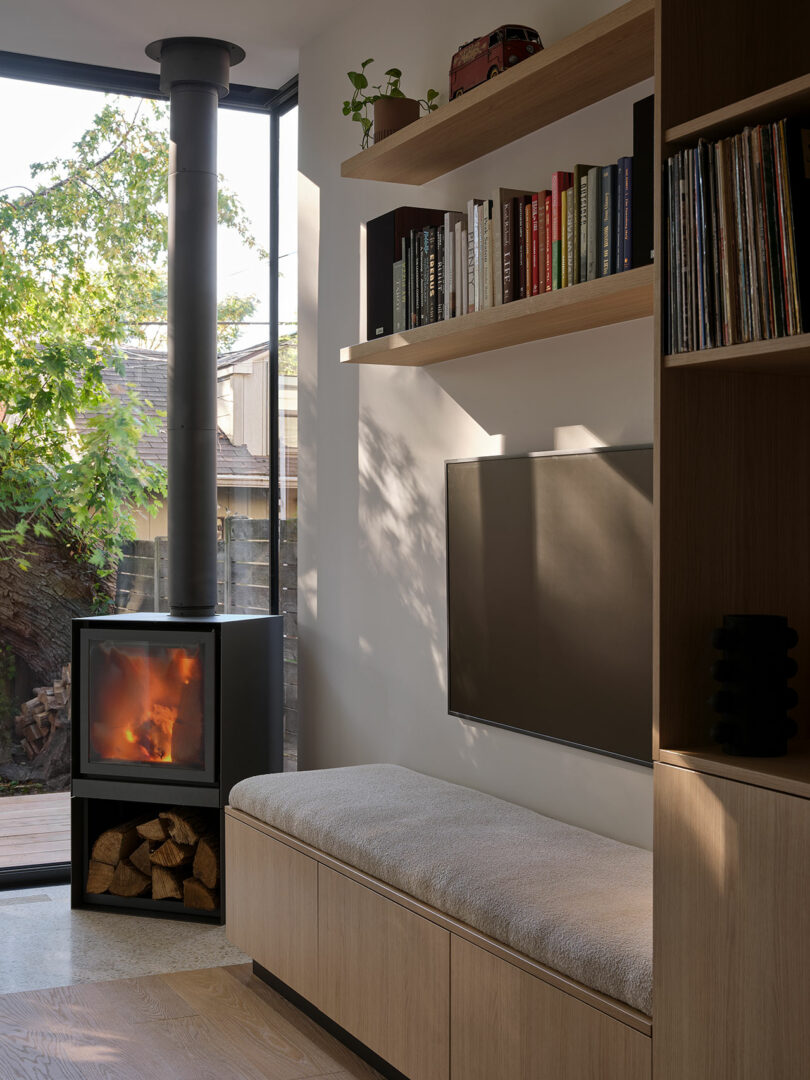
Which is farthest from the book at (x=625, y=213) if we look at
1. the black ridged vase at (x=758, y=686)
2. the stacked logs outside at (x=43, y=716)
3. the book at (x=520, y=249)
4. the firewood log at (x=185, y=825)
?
the stacked logs outside at (x=43, y=716)

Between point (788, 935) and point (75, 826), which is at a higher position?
point (788, 935)

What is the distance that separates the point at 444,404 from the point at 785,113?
184cm

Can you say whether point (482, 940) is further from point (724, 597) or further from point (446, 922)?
point (724, 597)

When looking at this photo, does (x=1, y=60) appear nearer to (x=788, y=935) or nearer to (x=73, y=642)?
(x=73, y=642)

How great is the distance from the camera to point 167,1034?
3119 millimetres

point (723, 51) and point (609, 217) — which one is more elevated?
point (723, 51)

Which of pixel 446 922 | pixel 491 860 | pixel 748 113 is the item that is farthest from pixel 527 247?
pixel 446 922

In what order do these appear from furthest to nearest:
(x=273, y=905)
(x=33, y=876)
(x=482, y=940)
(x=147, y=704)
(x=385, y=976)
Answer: (x=33, y=876) → (x=147, y=704) → (x=273, y=905) → (x=385, y=976) → (x=482, y=940)

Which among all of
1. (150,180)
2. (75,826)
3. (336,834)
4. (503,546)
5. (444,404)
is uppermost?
(150,180)

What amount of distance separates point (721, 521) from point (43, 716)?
326 centimetres

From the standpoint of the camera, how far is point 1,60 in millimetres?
4453

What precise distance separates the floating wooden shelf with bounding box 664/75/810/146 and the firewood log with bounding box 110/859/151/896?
10.3 feet

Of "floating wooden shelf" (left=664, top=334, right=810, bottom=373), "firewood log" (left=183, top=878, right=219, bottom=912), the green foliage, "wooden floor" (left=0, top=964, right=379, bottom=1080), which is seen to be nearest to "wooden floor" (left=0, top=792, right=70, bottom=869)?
"firewood log" (left=183, top=878, right=219, bottom=912)

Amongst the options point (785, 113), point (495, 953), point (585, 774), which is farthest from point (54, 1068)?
point (785, 113)
